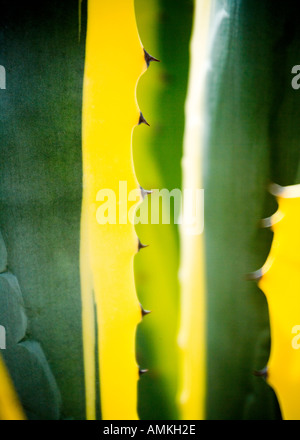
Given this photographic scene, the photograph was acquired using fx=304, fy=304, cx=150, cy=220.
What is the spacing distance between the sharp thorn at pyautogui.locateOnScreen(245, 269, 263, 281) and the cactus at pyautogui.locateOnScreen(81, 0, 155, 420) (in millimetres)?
184

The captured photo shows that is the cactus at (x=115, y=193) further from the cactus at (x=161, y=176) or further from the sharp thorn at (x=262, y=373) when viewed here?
the sharp thorn at (x=262, y=373)

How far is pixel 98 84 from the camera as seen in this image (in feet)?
1.49

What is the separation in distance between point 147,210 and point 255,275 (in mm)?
207

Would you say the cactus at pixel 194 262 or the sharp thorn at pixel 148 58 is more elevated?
the sharp thorn at pixel 148 58

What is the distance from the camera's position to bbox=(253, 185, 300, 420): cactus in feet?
1.58

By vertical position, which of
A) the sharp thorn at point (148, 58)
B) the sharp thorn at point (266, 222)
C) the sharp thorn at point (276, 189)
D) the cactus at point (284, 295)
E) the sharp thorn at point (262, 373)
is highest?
the sharp thorn at point (148, 58)

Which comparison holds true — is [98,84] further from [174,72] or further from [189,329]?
[189,329]

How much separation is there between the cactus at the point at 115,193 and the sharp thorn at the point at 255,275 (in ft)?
0.60

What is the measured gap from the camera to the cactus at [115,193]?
443 mm

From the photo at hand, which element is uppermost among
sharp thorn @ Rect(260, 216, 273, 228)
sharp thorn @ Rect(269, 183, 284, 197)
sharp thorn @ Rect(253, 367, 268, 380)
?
sharp thorn @ Rect(269, 183, 284, 197)

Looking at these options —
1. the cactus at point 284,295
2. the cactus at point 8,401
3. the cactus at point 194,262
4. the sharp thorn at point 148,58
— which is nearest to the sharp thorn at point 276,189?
the cactus at point 284,295

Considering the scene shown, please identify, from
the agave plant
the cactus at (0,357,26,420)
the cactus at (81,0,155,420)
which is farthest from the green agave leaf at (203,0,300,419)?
the cactus at (0,357,26,420)

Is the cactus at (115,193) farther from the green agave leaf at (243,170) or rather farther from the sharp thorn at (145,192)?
the green agave leaf at (243,170)

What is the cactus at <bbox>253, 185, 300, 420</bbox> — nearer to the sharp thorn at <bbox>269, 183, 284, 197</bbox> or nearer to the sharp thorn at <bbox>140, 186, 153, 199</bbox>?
the sharp thorn at <bbox>269, 183, 284, 197</bbox>
